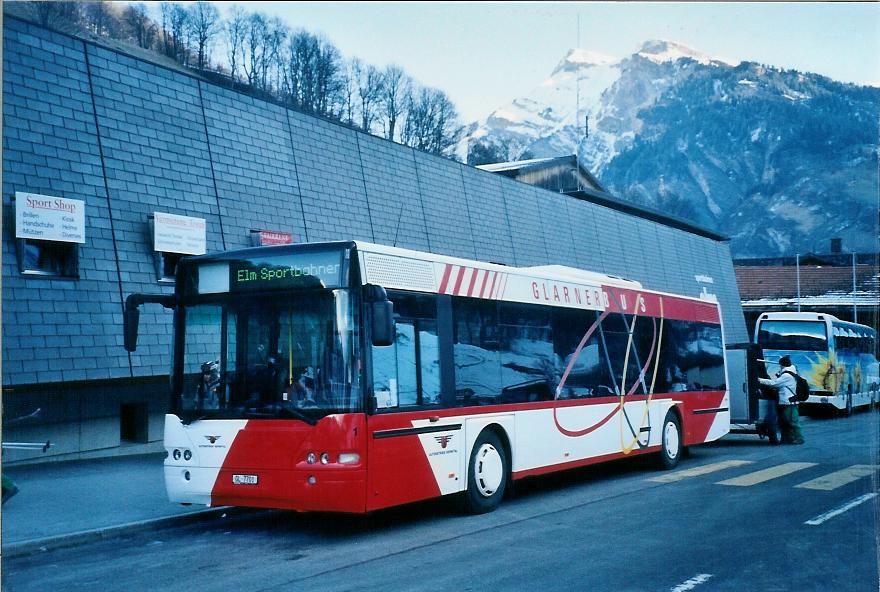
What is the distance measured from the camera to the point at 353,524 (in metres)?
10.2

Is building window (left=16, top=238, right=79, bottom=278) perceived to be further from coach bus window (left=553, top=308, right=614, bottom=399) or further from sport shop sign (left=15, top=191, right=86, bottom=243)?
coach bus window (left=553, top=308, right=614, bottom=399)

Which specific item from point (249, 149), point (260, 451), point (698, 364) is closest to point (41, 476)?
point (260, 451)

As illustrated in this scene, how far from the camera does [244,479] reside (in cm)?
906

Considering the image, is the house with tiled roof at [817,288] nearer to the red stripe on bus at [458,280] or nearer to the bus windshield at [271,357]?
the red stripe on bus at [458,280]

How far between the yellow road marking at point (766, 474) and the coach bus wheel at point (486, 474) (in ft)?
13.1

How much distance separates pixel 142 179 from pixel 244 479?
878 centimetres

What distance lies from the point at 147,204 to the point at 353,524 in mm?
8442

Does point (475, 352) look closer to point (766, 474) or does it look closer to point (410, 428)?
point (410, 428)

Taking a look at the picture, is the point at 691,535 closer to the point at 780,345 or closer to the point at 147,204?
the point at 147,204

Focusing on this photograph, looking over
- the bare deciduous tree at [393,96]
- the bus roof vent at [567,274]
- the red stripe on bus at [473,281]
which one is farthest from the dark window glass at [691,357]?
the bare deciduous tree at [393,96]

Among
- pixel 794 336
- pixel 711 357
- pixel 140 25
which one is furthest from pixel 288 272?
pixel 140 25

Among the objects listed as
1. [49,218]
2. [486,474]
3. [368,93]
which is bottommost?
[486,474]

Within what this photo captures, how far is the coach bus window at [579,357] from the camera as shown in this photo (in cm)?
1255

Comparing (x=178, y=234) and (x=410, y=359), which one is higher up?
Answer: (x=178, y=234)
